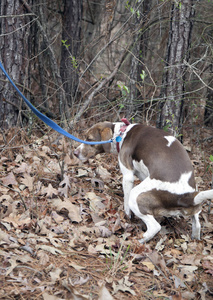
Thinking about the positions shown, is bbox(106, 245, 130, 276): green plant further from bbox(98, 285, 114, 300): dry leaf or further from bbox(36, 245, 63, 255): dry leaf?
bbox(36, 245, 63, 255): dry leaf

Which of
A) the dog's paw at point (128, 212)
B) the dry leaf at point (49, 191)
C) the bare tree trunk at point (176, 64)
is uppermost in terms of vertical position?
the bare tree trunk at point (176, 64)

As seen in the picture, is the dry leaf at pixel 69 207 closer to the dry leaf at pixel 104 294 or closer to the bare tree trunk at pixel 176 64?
the dry leaf at pixel 104 294

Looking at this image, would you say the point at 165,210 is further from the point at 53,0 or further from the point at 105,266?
the point at 53,0

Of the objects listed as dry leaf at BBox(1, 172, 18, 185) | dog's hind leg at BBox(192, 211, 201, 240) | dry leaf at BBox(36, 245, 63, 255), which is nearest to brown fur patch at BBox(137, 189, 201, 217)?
dog's hind leg at BBox(192, 211, 201, 240)

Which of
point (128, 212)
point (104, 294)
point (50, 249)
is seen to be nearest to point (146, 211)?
point (128, 212)

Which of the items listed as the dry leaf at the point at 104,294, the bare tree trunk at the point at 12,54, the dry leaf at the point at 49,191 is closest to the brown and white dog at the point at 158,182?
the dry leaf at the point at 49,191

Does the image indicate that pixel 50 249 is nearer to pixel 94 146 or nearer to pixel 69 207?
pixel 69 207

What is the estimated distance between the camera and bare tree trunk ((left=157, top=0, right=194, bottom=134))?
6.36 meters

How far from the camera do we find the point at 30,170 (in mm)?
4996

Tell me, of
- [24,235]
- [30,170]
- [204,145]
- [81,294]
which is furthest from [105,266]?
[204,145]

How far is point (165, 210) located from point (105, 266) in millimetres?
1133

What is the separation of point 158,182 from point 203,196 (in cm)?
55

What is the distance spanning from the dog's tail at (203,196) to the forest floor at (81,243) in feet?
1.99

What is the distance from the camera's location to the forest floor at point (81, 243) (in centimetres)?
296
